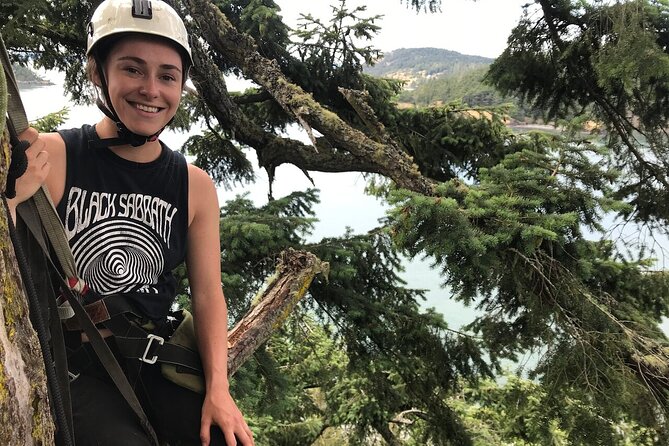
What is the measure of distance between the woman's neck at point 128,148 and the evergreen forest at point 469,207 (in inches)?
66.0

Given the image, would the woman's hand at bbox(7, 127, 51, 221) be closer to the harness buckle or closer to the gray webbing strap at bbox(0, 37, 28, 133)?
the gray webbing strap at bbox(0, 37, 28, 133)

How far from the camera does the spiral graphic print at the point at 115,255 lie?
4.38 ft

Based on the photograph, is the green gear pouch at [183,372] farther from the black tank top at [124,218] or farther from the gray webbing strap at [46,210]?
the gray webbing strap at [46,210]

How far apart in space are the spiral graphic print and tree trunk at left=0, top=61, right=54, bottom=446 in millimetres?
600

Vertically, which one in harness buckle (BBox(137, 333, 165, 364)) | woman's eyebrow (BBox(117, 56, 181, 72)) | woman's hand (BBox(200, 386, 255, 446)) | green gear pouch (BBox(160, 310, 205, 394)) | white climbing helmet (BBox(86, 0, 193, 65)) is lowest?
woman's hand (BBox(200, 386, 255, 446))

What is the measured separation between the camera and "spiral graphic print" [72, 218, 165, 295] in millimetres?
1334

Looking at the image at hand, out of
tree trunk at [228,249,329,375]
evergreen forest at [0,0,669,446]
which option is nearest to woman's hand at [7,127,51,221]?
tree trunk at [228,249,329,375]

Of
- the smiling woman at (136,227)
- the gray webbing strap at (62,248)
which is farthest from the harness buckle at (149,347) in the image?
the gray webbing strap at (62,248)

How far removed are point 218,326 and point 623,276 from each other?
4012 mm

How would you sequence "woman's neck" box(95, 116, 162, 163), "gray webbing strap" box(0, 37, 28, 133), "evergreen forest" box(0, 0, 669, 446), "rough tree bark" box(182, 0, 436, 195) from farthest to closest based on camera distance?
"rough tree bark" box(182, 0, 436, 195)
"evergreen forest" box(0, 0, 669, 446)
"woman's neck" box(95, 116, 162, 163)
"gray webbing strap" box(0, 37, 28, 133)

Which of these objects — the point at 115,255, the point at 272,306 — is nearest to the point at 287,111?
the point at 272,306

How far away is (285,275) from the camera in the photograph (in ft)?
7.68

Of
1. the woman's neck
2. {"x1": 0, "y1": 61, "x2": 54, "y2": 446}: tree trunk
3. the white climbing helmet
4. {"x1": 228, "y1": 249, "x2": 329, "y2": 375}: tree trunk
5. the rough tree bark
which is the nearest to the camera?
{"x1": 0, "y1": 61, "x2": 54, "y2": 446}: tree trunk

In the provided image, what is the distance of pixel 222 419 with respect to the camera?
1415 mm
